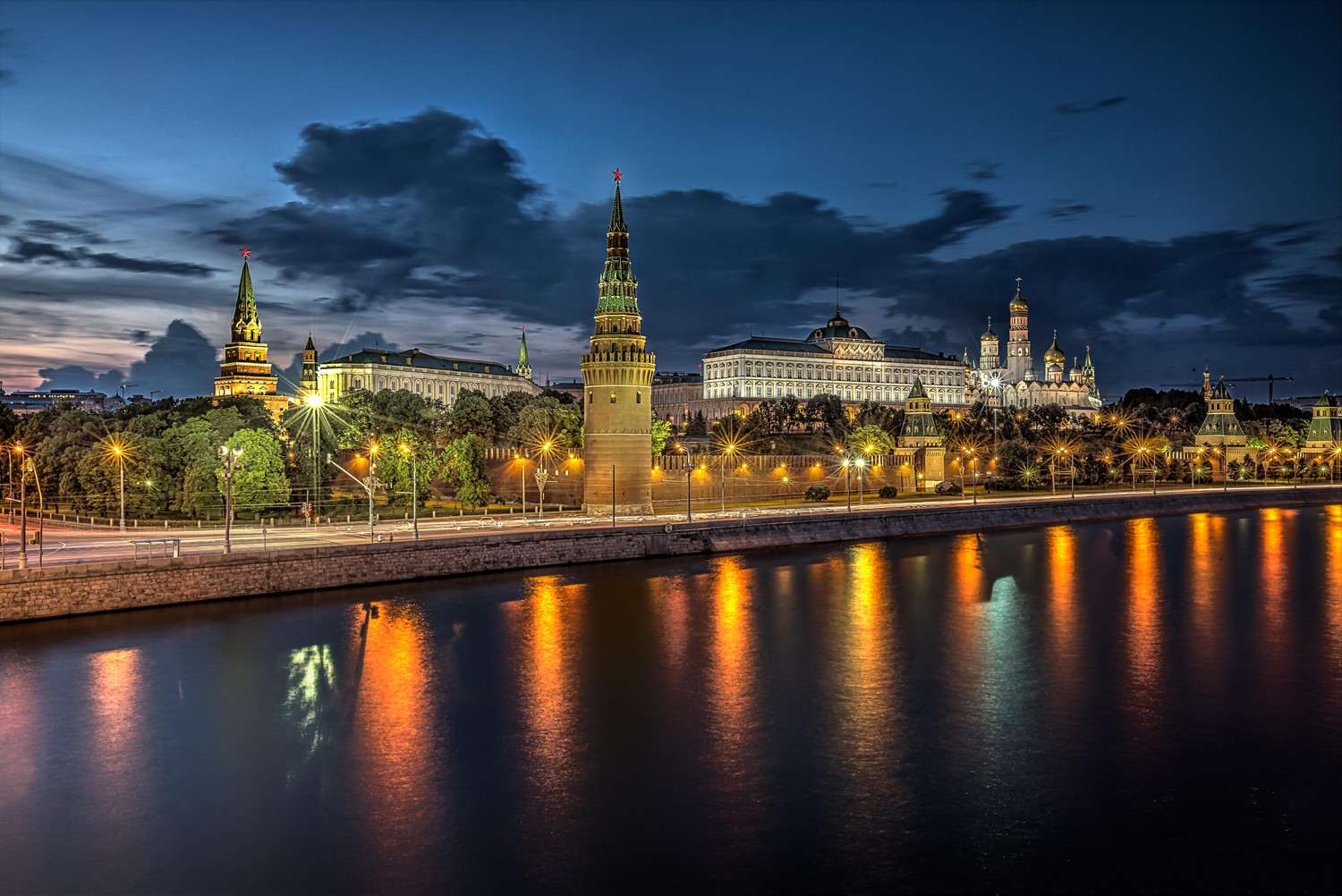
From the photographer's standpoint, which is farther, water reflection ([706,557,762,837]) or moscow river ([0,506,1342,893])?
water reflection ([706,557,762,837])

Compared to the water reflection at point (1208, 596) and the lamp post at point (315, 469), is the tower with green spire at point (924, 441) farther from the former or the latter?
the lamp post at point (315, 469)

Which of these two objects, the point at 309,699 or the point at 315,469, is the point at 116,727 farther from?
the point at 315,469

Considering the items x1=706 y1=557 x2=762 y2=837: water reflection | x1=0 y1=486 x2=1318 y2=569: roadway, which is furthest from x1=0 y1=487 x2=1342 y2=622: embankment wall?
x1=706 y1=557 x2=762 y2=837: water reflection

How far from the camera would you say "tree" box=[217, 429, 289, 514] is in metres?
62.1

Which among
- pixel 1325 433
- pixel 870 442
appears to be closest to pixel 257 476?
pixel 870 442

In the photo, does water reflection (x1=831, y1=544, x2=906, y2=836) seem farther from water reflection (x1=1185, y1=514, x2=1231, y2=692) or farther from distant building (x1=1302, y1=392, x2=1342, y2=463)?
distant building (x1=1302, y1=392, x2=1342, y2=463)

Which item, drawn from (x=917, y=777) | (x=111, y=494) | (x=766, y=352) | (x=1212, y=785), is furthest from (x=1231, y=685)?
(x=766, y=352)

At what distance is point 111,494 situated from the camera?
6544 cm

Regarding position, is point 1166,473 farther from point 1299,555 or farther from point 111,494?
point 111,494

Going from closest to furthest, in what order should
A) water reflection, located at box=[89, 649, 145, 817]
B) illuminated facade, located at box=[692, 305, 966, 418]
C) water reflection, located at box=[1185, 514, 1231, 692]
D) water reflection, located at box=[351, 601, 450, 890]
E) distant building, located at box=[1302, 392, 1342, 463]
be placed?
water reflection, located at box=[351, 601, 450, 890]
water reflection, located at box=[89, 649, 145, 817]
water reflection, located at box=[1185, 514, 1231, 692]
distant building, located at box=[1302, 392, 1342, 463]
illuminated facade, located at box=[692, 305, 966, 418]

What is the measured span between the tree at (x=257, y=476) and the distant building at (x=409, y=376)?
3596 inches

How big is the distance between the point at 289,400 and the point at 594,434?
83466mm

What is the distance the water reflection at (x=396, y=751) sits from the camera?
2116 centimetres

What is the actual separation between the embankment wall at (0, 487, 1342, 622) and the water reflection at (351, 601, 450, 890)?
22.8 feet
